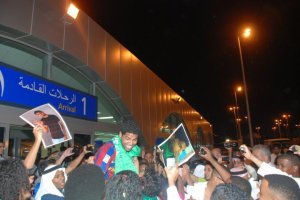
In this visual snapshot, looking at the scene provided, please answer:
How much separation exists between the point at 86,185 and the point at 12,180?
1.93 feet

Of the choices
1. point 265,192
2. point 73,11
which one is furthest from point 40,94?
point 265,192

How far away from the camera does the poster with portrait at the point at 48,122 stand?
12.1ft

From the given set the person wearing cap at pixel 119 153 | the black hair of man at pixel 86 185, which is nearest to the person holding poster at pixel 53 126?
the person wearing cap at pixel 119 153

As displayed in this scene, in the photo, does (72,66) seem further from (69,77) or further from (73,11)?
(73,11)

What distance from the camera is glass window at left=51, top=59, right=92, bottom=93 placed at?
9.23m

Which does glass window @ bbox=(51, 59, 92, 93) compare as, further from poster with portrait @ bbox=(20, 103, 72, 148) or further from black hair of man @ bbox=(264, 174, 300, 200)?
black hair of man @ bbox=(264, 174, 300, 200)

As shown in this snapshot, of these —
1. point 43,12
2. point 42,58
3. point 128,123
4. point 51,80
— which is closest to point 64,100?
point 51,80

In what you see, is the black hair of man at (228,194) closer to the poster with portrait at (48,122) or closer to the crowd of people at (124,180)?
the crowd of people at (124,180)

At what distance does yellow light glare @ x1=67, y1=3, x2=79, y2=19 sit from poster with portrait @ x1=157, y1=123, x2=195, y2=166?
21.3ft

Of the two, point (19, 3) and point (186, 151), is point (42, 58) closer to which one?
point (19, 3)

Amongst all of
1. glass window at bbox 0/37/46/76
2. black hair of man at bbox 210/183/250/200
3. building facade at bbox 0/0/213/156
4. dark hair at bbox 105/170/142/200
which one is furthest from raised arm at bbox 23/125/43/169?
glass window at bbox 0/37/46/76

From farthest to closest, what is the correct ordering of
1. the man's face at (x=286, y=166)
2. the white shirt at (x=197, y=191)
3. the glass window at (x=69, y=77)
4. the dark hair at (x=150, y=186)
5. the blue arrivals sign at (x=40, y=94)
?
the glass window at (x=69, y=77) < the blue arrivals sign at (x=40, y=94) < the man's face at (x=286, y=166) < the white shirt at (x=197, y=191) < the dark hair at (x=150, y=186)

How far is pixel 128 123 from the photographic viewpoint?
3572 mm

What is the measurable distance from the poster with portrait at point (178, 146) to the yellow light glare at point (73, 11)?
21.3 ft
